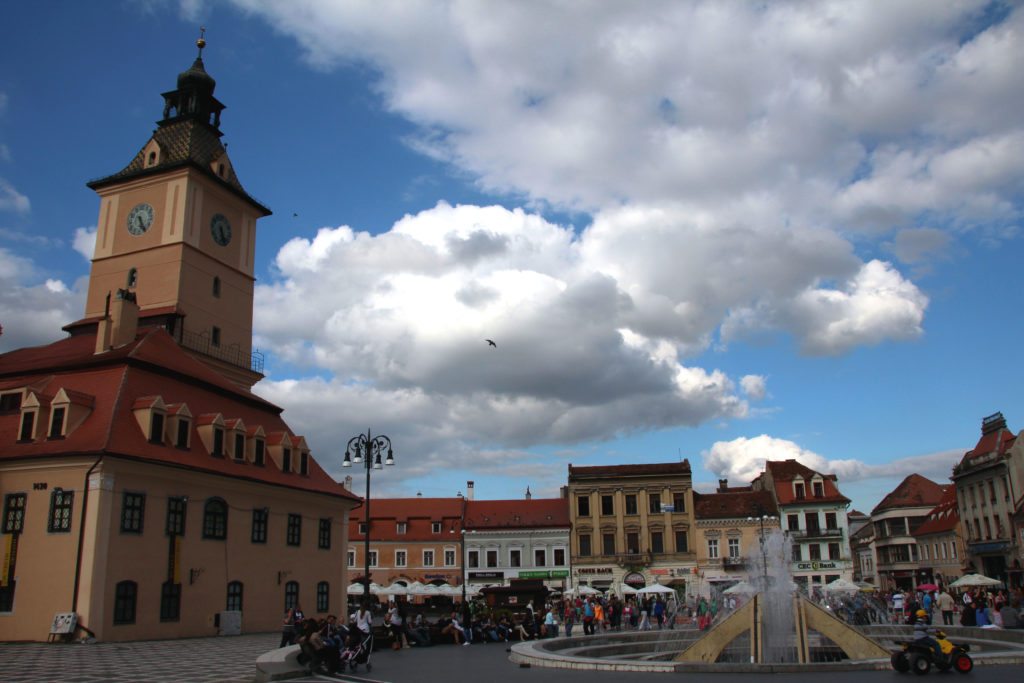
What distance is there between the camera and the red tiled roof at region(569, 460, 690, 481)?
64.5 m

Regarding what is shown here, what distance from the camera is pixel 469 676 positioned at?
54.0ft

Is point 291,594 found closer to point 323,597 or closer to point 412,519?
point 323,597

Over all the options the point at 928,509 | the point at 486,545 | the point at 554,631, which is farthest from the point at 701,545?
the point at 554,631

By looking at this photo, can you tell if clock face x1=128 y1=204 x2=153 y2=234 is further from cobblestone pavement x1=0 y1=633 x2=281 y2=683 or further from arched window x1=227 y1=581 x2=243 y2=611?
cobblestone pavement x1=0 y1=633 x2=281 y2=683

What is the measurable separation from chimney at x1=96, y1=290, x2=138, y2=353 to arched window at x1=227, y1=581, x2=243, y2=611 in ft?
36.6

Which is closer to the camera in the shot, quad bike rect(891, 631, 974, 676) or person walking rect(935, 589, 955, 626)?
quad bike rect(891, 631, 974, 676)

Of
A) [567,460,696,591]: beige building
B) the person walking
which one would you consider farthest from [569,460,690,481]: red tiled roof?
the person walking

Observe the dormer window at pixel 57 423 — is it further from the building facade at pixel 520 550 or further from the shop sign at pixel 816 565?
→ the shop sign at pixel 816 565

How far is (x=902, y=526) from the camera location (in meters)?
74.5

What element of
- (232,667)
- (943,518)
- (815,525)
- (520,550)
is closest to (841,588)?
(815,525)

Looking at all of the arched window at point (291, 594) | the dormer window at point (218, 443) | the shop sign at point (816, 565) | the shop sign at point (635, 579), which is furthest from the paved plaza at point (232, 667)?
the shop sign at point (816, 565)

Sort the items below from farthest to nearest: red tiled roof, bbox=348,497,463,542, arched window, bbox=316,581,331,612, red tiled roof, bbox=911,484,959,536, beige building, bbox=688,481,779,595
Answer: red tiled roof, bbox=348,497,463,542 → red tiled roof, bbox=911,484,959,536 → beige building, bbox=688,481,779,595 → arched window, bbox=316,581,331,612

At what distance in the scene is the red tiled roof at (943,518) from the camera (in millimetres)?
63812

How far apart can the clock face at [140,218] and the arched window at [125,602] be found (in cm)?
2428
